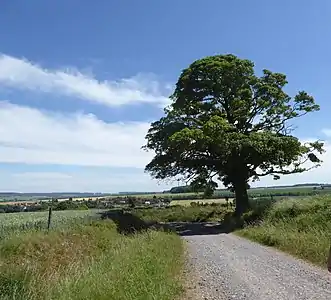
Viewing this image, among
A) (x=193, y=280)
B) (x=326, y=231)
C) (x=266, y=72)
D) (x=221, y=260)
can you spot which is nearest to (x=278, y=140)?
(x=266, y=72)

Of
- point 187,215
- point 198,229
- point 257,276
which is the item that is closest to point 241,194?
point 198,229

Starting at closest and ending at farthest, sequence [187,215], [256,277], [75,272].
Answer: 1. [75,272]
2. [256,277]
3. [187,215]

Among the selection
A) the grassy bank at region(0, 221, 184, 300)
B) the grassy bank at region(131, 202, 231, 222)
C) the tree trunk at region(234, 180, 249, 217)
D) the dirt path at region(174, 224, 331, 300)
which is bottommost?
the dirt path at region(174, 224, 331, 300)

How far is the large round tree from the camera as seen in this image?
3378 centimetres

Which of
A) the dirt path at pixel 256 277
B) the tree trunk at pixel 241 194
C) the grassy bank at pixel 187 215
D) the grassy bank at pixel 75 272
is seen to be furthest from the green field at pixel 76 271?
the grassy bank at pixel 187 215

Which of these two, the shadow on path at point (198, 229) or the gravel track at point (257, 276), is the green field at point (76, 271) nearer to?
the gravel track at point (257, 276)

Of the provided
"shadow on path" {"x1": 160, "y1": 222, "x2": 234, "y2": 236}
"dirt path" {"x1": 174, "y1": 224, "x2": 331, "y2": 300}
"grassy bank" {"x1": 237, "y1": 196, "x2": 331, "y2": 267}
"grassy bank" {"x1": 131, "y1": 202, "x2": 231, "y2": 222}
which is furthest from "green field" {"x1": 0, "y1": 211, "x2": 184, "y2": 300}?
"grassy bank" {"x1": 131, "y1": 202, "x2": 231, "y2": 222}

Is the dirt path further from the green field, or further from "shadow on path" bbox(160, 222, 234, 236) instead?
"shadow on path" bbox(160, 222, 234, 236)

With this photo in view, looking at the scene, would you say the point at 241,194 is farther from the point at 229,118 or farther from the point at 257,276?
the point at 257,276

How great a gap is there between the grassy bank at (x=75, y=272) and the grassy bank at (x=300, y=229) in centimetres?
458

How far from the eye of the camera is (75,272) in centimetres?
1122

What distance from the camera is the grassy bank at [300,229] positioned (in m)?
15.2

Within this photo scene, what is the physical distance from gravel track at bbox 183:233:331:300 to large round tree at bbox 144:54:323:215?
16.4 meters

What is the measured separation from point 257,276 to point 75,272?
195 inches
